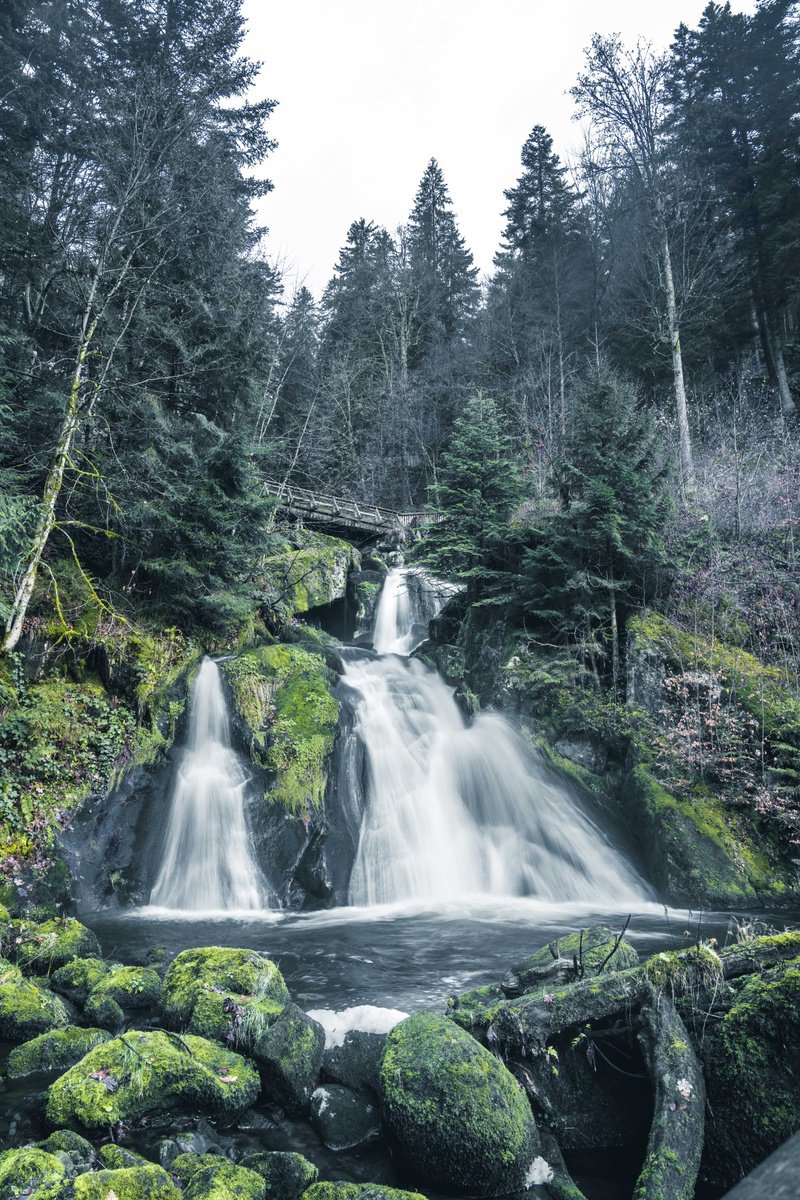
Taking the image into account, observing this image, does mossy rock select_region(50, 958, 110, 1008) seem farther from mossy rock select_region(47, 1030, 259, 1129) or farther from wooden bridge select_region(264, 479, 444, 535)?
wooden bridge select_region(264, 479, 444, 535)

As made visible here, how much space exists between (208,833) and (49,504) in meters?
5.66

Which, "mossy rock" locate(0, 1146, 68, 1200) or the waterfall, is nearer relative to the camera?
"mossy rock" locate(0, 1146, 68, 1200)

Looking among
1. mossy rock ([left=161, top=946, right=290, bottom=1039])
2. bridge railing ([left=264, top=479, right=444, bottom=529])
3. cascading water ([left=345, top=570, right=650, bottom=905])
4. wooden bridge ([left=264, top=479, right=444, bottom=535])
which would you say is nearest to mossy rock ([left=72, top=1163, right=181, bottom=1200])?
mossy rock ([left=161, top=946, right=290, bottom=1039])

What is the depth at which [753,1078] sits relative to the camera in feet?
10.6

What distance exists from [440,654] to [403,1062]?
11427mm

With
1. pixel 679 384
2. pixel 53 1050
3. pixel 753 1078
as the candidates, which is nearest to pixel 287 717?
pixel 53 1050

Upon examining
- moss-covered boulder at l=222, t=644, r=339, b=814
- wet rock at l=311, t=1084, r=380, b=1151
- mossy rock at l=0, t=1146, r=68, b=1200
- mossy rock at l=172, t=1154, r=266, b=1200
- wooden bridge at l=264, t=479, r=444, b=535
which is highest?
wooden bridge at l=264, t=479, r=444, b=535

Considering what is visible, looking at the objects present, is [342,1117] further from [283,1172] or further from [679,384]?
[679,384]

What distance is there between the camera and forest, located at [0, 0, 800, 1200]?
397cm

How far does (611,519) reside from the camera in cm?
1098

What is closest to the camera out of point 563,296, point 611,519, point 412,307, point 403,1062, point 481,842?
point 403,1062

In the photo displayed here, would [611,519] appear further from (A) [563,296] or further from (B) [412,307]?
(B) [412,307]

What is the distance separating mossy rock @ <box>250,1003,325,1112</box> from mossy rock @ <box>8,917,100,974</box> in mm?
2639

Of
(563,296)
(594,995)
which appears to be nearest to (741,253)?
(563,296)
